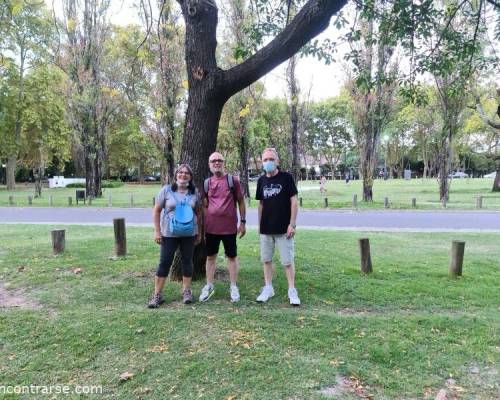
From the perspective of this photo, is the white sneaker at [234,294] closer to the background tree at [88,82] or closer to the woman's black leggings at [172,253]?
the woman's black leggings at [172,253]

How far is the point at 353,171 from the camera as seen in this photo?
87.1 meters

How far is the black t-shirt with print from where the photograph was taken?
5.23 metres

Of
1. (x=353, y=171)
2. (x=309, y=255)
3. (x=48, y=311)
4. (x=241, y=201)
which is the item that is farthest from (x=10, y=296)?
(x=353, y=171)

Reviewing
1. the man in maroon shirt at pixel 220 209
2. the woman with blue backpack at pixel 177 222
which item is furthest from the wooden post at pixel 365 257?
the woman with blue backpack at pixel 177 222

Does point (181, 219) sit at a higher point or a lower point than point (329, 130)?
lower

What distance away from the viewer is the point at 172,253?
16.9 feet

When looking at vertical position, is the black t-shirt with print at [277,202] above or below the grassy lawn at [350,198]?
above

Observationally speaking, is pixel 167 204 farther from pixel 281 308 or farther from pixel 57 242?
pixel 57 242

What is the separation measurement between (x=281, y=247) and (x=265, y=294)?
64 centimetres

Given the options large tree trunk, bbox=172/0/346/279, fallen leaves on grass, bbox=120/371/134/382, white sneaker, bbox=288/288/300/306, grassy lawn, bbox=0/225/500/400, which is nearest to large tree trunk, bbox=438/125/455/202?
grassy lawn, bbox=0/225/500/400

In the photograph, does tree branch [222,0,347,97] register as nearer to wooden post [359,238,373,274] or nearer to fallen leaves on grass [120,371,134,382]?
wooden post [359,238,373,274]

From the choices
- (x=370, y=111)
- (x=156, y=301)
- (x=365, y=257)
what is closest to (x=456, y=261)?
(x=365, y=257)

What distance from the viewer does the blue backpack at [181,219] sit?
5.00 metres

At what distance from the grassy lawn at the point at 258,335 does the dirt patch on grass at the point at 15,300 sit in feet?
0.25
